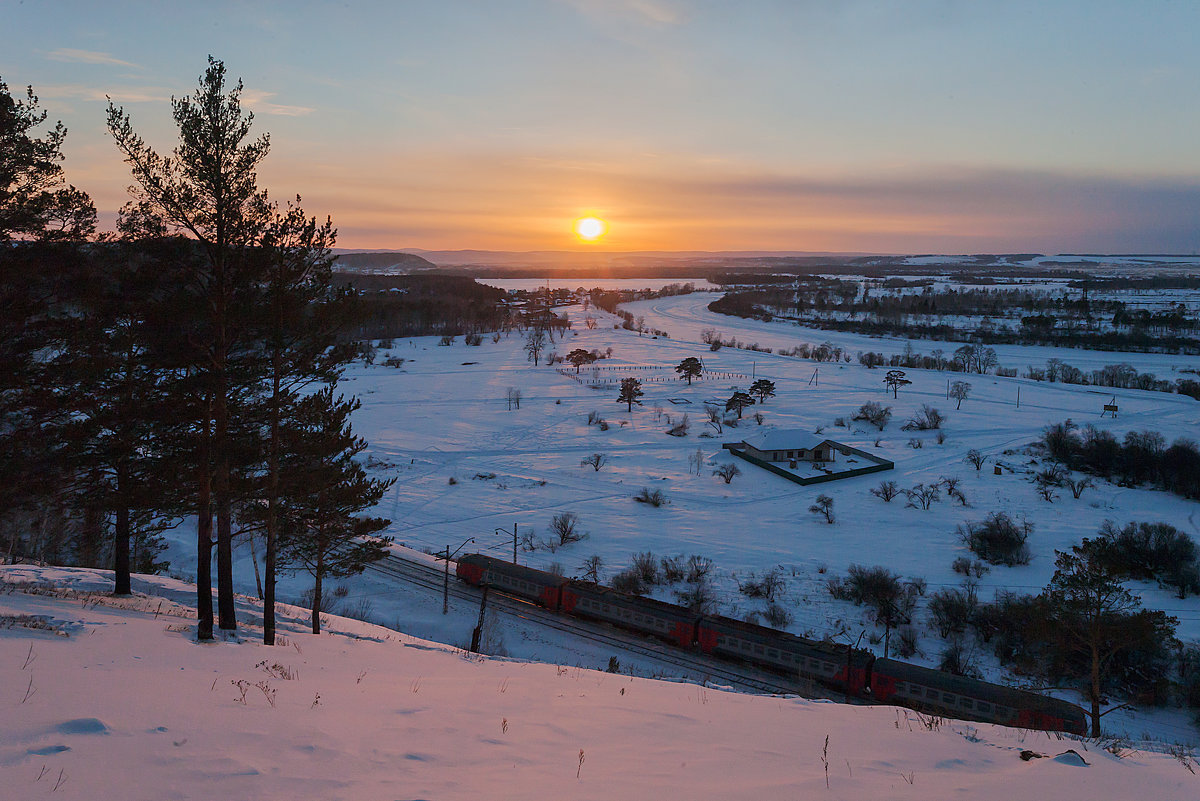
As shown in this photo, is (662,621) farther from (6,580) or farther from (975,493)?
(975,493)

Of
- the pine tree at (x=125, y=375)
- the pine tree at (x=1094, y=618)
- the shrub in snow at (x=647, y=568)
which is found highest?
the pine tree at (x=125, y=375)

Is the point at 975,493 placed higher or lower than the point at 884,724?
lower

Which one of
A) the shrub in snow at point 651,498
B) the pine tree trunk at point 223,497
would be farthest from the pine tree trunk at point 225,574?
the shrub in snow at point 651,498

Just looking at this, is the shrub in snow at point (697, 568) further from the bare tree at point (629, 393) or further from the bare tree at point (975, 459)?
the bare tree at point (629, 393)

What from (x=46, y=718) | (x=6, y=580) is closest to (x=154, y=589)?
(x=6, y=580)

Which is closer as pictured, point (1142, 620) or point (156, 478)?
point (156, 478)

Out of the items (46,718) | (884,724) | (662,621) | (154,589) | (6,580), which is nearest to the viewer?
(46,718)
